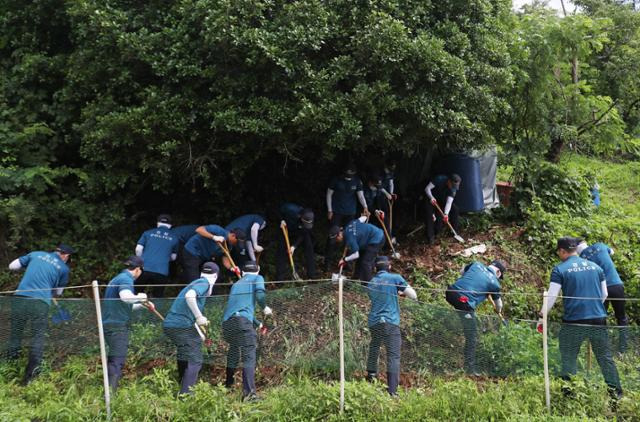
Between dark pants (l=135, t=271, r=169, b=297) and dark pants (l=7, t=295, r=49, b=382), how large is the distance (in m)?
1.57

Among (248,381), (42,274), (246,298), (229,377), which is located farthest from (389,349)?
(42,274)

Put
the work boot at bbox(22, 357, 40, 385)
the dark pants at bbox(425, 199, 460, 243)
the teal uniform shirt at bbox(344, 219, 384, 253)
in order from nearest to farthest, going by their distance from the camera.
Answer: the work boot at bbox(22, 357, 40, 385), the teal uniform shirt at bbox(344, 219, 384, 253), the dark pants at bbox(425, 199, 460, 243)

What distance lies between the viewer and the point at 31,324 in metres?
6.41

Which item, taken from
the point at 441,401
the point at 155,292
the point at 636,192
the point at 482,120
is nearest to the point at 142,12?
the point at 155,292

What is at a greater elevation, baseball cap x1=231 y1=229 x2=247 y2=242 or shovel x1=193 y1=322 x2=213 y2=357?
baseball cap x1=231 y1=229 x2=247 y2=242

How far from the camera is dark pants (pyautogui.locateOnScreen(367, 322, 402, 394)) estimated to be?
634 centimetres

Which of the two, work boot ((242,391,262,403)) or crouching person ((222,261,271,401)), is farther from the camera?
crouching person ((222,261,271,401))

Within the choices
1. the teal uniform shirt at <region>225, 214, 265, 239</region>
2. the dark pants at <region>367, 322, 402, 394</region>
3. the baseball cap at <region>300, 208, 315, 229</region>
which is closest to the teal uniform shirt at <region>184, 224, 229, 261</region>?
the teal uniform shirt at <region>225, 214, 265, 239</region>

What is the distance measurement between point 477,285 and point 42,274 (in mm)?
5322

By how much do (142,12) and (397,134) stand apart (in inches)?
165

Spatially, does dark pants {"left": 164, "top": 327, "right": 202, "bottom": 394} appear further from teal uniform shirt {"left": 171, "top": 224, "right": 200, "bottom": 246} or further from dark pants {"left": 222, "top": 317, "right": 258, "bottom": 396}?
teal uniform shirt {"left": 171, "top": 224, "right": 200, "bottom": 246}

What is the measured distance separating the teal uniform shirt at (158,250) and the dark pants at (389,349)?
326cm

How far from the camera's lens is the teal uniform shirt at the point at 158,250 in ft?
26.7

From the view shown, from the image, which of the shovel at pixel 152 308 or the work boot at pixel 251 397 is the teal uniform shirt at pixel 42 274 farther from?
the work boot at pixel 251 397
